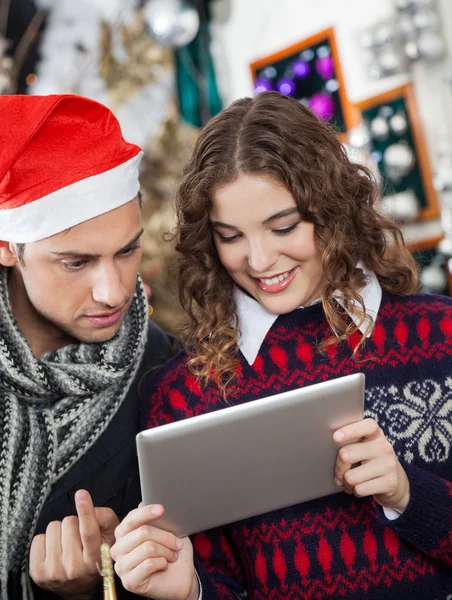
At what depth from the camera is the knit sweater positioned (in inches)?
59.9

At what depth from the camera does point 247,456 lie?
131cm

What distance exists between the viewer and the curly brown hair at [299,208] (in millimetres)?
1587

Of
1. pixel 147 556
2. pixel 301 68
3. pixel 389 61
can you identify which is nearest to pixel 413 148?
pixel 389 61

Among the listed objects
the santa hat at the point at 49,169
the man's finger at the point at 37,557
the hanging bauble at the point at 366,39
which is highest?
the hanging bauble at the point at 366,39

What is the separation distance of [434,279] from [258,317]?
2.17 metres

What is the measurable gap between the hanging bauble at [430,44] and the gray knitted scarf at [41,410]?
92.2 inches

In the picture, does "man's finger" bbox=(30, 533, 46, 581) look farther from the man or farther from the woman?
the woman

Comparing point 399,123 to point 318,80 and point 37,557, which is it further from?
point 37,557

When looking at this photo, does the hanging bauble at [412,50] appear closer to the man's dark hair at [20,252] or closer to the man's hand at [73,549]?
the man's dark hair at [20,252]

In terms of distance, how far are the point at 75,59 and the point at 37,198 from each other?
227 centimetres

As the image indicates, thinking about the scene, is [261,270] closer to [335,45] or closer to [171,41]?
[171,41]

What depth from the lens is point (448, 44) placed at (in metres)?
3.67

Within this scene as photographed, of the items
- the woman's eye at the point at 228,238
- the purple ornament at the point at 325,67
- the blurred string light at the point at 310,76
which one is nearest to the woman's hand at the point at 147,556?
the woman's eye at the point at 228,238

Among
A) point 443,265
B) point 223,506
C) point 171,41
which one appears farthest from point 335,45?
point 223,506
